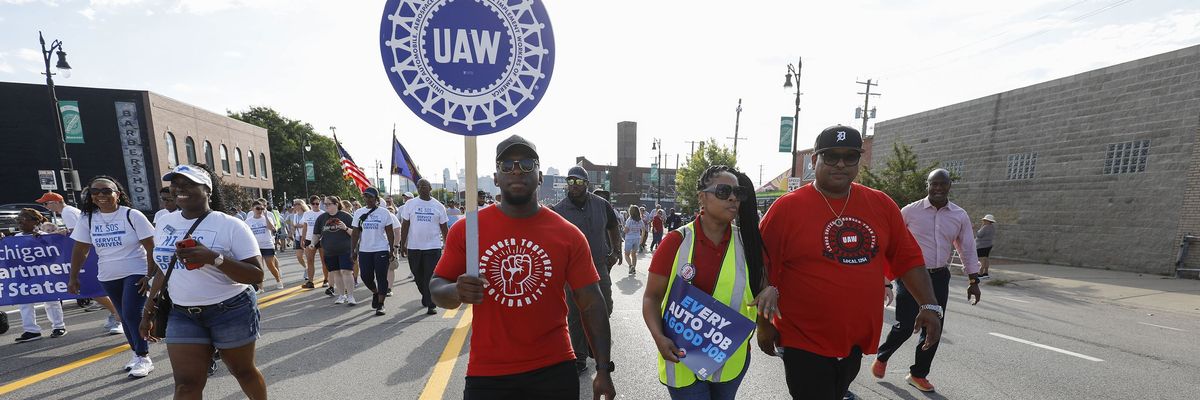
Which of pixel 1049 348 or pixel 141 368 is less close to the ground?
pixel 141 368

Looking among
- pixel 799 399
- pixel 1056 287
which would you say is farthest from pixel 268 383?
pixel 1056 287

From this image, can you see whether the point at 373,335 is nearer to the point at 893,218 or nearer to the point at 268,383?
the point at 268,383

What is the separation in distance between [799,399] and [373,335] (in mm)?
4781

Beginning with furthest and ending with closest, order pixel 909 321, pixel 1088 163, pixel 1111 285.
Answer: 1. pixel 1088 163
2. pixel 1111 285
3. pixel 909 321

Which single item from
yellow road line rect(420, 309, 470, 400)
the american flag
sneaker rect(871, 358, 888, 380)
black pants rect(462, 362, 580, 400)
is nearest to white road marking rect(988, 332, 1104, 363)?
sneaker rect(871, 358, 888, 380)

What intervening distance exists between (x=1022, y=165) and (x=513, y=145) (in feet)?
66.5

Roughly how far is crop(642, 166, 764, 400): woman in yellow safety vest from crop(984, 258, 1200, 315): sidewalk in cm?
1122

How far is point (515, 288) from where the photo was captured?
6.73 feet

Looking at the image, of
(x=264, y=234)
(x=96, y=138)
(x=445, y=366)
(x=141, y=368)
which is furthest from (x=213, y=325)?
(x=96, y=138)

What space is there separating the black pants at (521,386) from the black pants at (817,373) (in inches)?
47.4

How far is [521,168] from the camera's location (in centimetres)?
209

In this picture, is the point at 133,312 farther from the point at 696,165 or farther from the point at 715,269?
the point at 696,165

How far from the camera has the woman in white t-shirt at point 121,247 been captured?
4.16 metres

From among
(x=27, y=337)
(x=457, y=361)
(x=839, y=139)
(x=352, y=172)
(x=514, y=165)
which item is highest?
(x=839, y=139)
